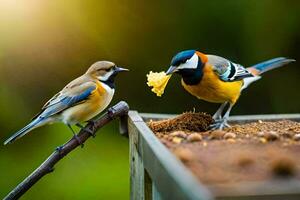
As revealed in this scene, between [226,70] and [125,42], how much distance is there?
1388mm

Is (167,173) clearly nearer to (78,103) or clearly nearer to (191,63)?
(191,63)

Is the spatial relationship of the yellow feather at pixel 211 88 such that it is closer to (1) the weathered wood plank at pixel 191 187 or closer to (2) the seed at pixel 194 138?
(2) the seed at pixel 194 138

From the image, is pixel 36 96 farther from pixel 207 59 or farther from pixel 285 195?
pixel 285 195

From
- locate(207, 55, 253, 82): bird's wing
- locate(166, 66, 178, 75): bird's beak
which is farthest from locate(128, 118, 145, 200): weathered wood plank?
locate(207, 55, 253, 82): bird's wing

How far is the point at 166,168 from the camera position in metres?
2.07

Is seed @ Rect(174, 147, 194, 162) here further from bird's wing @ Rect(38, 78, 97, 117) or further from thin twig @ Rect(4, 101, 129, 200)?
bird's wing @ Rect(38, 78, 97, 117)

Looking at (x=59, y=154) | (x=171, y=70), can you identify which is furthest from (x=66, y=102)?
(x=171, y=70)

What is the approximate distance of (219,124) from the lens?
3516 mm

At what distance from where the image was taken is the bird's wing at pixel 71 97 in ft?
12.6

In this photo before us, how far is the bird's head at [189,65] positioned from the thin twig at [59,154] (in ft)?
1.21

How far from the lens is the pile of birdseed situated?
2074 millimetres

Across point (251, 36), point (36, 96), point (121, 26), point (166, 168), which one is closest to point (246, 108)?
point (251, 36)

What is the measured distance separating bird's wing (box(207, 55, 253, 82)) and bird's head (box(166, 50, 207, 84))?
72mm

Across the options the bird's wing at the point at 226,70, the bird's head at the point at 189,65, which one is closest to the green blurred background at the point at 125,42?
the bird's wing at the point at 226,70
